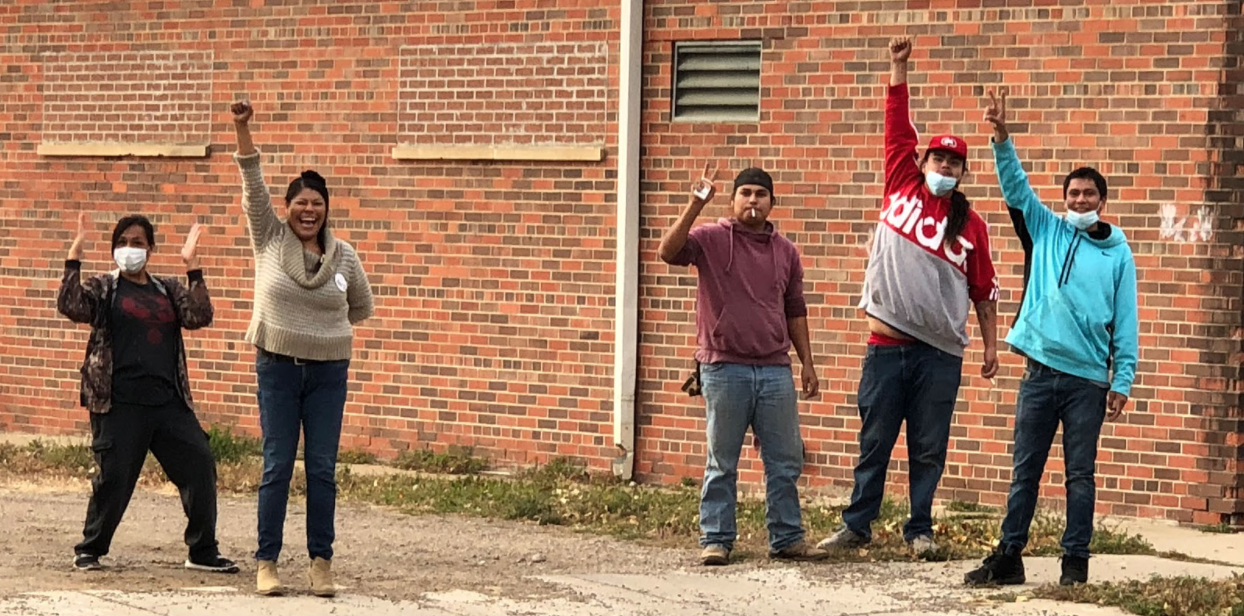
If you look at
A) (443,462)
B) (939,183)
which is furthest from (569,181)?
(939,183)

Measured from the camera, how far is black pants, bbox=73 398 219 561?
9203 mm

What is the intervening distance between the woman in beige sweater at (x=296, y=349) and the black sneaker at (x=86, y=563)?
37.4 inches

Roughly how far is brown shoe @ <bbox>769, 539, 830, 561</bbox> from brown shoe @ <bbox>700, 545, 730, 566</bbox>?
0.85ft

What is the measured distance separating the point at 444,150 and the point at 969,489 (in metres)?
3.97

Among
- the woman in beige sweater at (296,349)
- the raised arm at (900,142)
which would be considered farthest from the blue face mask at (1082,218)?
the woman in beige sweater at (296,349)

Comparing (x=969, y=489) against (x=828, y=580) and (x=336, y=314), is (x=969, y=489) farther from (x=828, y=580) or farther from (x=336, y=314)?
(x=336, y=314)

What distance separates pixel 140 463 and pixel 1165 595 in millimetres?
4326

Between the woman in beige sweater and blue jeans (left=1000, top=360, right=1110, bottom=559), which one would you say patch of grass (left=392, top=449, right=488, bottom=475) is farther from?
Answer: blue jeans (left=1000, top=360, right=1110, bottom=559)

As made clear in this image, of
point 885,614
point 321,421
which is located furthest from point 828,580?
point 321,421

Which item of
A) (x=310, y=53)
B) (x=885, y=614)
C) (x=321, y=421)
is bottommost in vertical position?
(x=885, y=614)

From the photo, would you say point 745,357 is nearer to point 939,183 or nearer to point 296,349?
point 939,183

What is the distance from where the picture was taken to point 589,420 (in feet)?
43.2

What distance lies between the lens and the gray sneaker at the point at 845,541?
32.8ft

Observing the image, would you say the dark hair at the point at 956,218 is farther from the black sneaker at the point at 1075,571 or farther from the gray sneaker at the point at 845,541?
the black sneaker at the point at 1075,571
